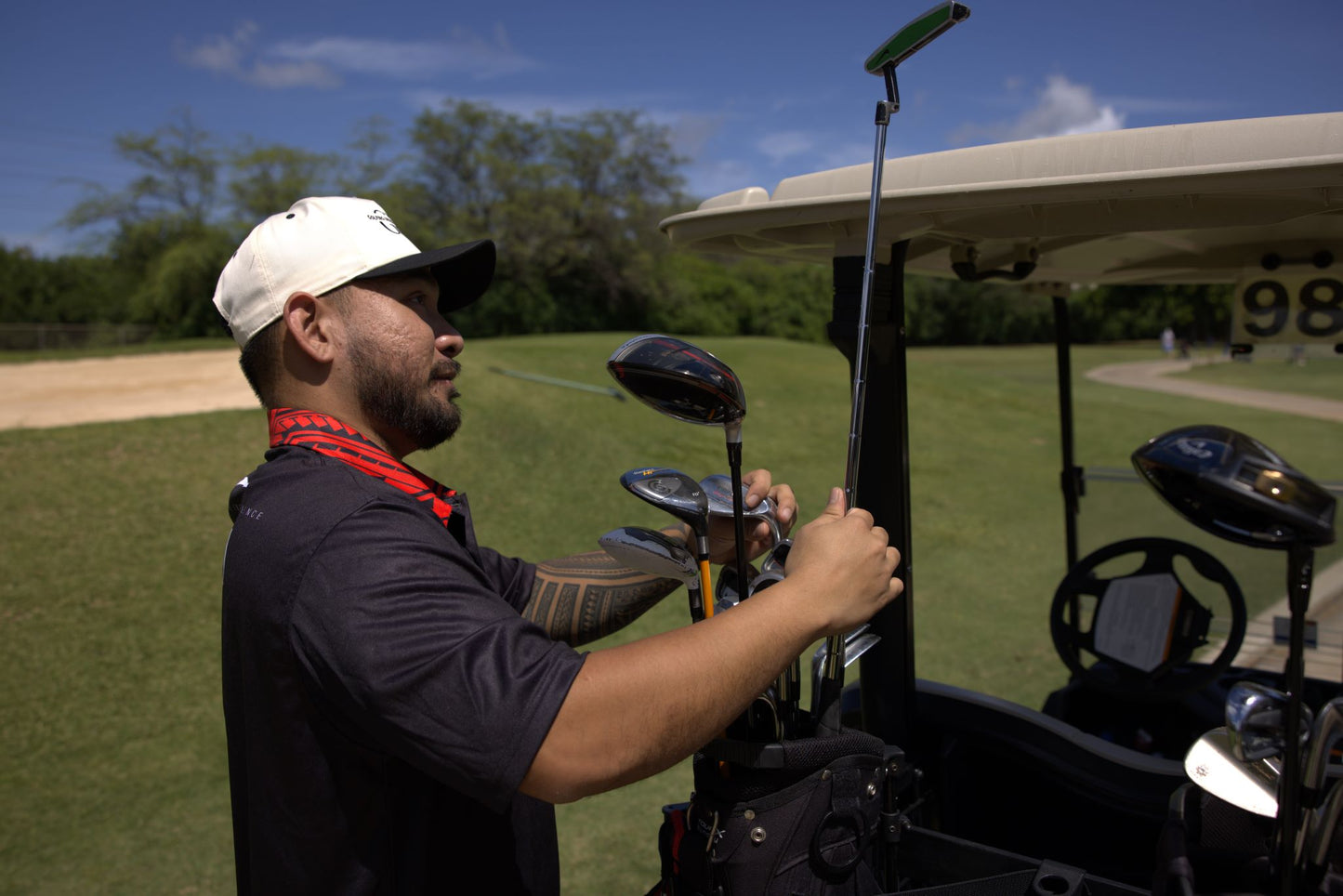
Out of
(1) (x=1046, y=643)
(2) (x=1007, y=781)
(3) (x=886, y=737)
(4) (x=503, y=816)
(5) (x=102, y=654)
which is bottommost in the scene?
(1) (x=1046, y=643)

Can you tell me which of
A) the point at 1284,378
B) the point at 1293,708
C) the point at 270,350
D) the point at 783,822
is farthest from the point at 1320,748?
the point at 1284,378

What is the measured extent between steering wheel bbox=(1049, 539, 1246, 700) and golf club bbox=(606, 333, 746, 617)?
1613mm

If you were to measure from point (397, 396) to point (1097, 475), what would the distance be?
282 centimetres

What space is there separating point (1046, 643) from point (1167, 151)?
15.9 feet

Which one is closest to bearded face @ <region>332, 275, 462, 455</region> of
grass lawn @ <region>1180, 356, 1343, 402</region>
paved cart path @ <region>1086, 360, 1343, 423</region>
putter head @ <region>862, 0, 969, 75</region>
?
putter head @ <region>862, 0, 969, 75</region>

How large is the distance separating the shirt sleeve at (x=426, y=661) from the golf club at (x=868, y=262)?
1.92 ft

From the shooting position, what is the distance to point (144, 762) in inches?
A: 172

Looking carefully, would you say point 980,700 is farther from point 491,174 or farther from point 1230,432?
point 491,174

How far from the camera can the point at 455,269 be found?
1890 millimetres

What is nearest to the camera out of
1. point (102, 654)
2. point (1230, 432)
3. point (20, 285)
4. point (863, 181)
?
point (1230, 432)

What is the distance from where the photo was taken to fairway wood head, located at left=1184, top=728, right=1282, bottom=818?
1.64m

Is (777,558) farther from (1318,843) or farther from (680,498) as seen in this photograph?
(1318,843)

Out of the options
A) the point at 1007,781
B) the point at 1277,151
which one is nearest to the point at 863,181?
the point at 1277,151

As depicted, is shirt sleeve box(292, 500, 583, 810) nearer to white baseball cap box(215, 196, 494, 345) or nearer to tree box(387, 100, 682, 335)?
white baseball cap box(215, 196, 494, 345)
